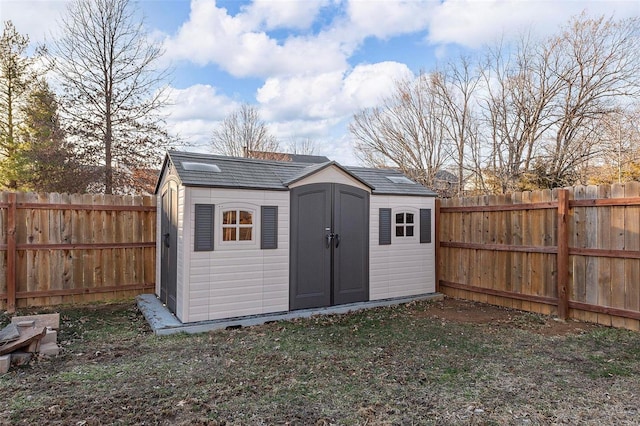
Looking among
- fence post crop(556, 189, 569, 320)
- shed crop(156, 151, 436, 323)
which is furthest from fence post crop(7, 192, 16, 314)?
fence post crop(556, 189, 569, 320)

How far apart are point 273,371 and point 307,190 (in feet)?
9.82

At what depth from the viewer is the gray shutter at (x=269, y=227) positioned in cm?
539

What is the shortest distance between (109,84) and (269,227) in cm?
697

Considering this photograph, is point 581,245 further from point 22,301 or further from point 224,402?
point 22,301

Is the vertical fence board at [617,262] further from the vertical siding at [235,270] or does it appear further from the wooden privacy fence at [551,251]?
the vertical siding at [235,270]

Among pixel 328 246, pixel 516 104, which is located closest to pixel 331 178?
pixel 328 246

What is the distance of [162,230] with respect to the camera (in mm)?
6277

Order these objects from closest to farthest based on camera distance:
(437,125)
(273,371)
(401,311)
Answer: (273,371)
(401,311)
(437,125)

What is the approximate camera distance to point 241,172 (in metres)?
5.57

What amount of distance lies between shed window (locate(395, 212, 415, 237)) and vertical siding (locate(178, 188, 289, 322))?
2265mm

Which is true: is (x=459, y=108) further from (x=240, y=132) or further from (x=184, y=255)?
(x=184, y=255)

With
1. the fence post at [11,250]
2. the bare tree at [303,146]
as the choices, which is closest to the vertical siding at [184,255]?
the fence post at [11,250]

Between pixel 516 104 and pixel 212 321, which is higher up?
pixel 516 104

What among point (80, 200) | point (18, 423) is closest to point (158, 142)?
Result: point (80, 200)
